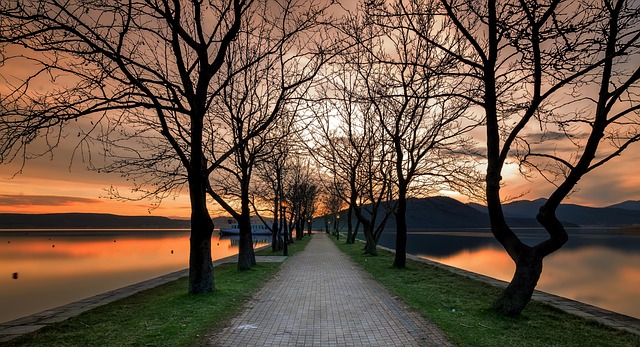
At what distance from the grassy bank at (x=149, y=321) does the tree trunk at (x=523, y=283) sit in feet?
20.5

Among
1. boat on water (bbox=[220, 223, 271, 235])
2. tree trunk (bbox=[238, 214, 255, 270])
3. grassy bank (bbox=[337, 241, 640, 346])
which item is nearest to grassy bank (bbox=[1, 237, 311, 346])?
grassy bank (bbox=[337, 241, 640, 346])

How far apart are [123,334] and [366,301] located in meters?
6.07

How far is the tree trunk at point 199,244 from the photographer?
11742 mm

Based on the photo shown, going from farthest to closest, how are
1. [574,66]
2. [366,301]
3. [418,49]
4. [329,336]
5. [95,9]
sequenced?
[418,49] < [366,301] < [95,9] < [574,66] < [329,336]

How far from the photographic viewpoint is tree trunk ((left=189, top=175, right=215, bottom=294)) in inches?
462

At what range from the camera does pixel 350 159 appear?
28547 millimetres

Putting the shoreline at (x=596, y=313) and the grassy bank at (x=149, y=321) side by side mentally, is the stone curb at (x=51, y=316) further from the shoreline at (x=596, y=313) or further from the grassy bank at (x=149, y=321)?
the shoreline at (x=596, y=313)

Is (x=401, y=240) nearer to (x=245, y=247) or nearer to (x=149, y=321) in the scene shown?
(x=245, y=247)

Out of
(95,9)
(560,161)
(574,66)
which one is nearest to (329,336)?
(560,161)

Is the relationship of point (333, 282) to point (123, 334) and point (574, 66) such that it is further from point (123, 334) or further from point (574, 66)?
point (574, 66)

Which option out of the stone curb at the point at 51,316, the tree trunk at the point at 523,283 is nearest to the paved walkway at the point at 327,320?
the tree trunk at the point at 523,283

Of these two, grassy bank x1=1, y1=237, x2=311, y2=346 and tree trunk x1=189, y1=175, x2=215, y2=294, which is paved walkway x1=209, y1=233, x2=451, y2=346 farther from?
tree trunk x1=189, y1=175, x2=215, y2=294

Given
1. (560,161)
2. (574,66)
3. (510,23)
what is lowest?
(560,161)

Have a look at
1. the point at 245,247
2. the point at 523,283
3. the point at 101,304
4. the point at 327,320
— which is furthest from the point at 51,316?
the point at 523,283
